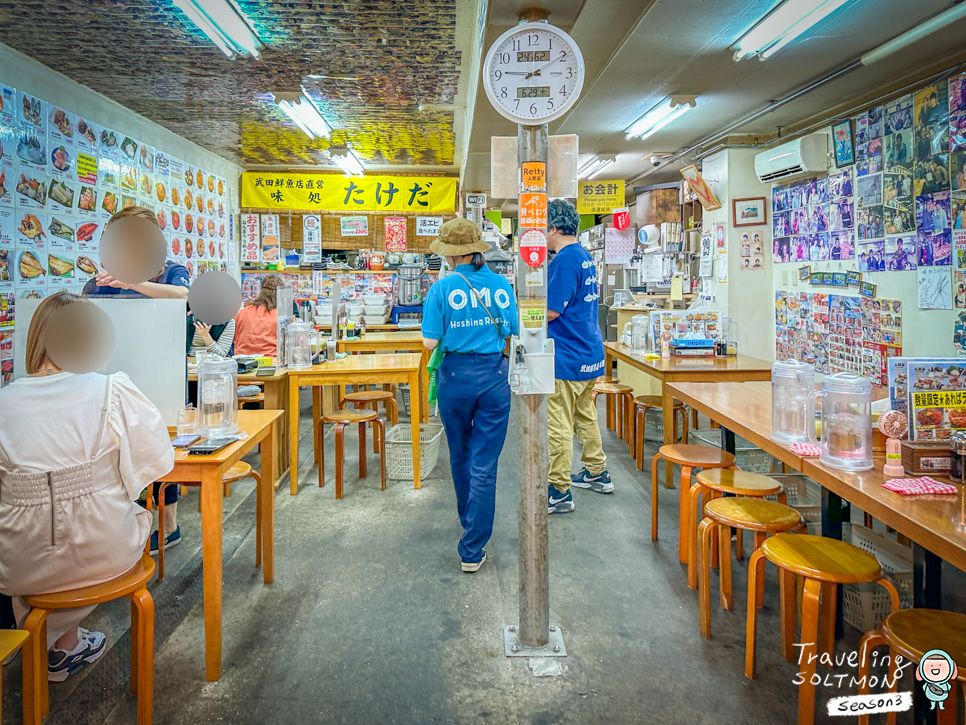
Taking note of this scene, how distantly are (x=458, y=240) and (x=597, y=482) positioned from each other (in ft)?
6.87

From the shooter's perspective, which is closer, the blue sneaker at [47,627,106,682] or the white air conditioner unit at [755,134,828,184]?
the blue sneaker at [47,627,106,682]

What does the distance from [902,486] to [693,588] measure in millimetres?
1349

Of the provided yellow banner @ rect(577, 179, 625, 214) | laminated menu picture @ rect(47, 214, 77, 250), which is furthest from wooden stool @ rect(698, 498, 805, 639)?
yellow banner @ rect(577, 179, 625, 214)

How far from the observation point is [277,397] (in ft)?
14.6

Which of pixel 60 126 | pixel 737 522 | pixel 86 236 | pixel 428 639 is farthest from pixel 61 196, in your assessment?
pixel 737 522

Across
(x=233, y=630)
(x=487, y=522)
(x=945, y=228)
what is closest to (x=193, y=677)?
(x=233, y=630)

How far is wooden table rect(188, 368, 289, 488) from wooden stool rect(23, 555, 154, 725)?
2.39m

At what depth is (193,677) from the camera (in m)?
2.25

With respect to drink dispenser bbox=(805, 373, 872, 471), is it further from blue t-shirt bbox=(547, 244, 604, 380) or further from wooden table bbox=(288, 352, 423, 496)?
wooden table bbox=(288, 352, 423, 496)

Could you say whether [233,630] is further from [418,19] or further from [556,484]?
[418,19]

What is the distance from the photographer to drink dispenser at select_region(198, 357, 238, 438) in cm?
256

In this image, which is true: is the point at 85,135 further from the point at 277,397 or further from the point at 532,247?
the point at 532,247

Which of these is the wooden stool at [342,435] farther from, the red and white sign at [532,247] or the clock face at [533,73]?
the clock face at [533,73]

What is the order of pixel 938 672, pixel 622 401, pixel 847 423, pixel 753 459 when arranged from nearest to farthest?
A: pixel 938 672
pixel 847 423
pixel 753 459
pixel 622 401
